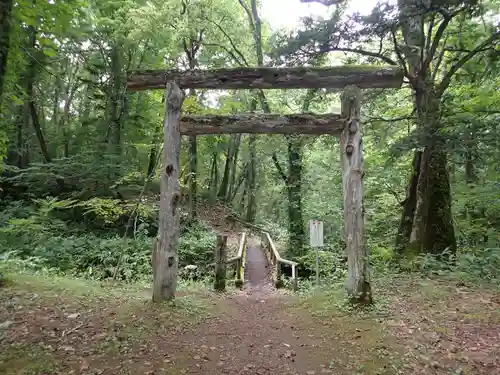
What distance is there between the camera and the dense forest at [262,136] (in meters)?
6.93

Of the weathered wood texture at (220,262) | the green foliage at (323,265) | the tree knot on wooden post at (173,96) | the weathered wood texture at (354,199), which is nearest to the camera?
the weathered wood texture at (354,199)

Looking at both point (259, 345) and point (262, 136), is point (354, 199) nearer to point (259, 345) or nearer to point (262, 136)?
point (259, 345)

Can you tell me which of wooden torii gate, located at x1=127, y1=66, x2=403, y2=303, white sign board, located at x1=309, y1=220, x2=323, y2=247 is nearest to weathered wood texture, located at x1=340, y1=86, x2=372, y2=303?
wooden torii gate, located at x1=127, y1=66, x2=403, y2=303

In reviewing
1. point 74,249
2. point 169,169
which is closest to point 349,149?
point 169,169

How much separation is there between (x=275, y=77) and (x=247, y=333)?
14.5ft

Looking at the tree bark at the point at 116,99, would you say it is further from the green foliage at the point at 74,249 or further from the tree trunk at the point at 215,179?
the tree trunk at the point at 215,179

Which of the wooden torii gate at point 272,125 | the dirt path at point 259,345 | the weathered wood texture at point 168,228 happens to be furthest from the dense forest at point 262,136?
the dirt path at point 259,345

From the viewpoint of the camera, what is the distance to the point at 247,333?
5.62m

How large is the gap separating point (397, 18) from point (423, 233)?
17.0 ft

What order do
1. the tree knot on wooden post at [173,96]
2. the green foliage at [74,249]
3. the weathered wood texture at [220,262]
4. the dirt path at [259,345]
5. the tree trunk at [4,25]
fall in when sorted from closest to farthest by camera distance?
1. the tree trunk at [4,25]
2. the dirt path at [259,345]
3. the tree knot on wooden post at [173,96]
4. the weathered wood texture at [220,262]
5. the green foliage at [74,249]

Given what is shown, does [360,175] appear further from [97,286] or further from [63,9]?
[97,286]

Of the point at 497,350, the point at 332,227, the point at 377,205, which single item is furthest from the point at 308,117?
the point at 332,227

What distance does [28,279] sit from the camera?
23.1 feet

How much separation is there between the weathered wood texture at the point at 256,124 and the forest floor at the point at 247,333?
3.16m
